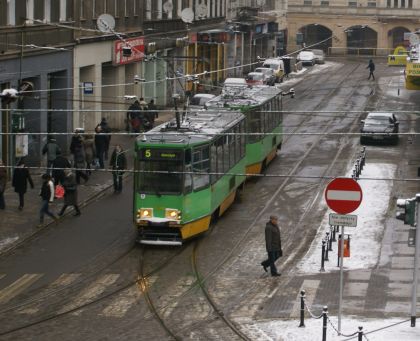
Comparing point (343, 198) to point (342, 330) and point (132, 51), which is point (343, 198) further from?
point (132, 51)

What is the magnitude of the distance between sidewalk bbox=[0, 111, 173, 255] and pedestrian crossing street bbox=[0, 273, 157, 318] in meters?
3.36

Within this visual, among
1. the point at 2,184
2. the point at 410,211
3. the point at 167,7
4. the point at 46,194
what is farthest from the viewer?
the point at 167,7

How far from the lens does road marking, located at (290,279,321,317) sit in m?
24.8

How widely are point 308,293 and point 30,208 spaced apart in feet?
40.9

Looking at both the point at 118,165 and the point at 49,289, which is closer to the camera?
the point at 49,289

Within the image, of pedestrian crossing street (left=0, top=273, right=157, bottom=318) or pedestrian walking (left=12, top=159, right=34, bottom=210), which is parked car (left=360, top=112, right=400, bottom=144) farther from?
pedestrian crossing street (left=0, top=273, right=157, bottom=318)

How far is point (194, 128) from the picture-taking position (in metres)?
33.2

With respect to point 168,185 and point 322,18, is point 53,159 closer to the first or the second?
point 168,185

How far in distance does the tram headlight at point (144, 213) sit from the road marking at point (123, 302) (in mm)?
3542

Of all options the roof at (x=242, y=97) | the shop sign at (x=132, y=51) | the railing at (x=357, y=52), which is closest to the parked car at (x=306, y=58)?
the railing at (x=357, y=52)

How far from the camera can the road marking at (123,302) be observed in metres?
24.7

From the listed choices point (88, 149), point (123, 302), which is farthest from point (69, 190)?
point (123, 302)

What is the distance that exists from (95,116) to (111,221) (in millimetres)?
17808

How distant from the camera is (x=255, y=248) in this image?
31.4 metres
